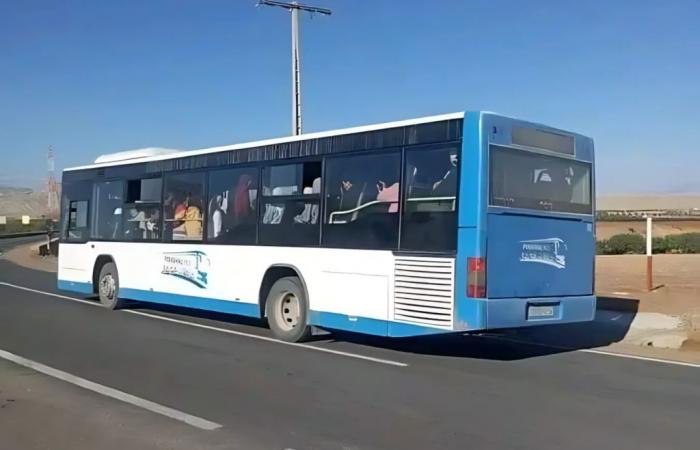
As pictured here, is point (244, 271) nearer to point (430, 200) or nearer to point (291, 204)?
point (291, 204)

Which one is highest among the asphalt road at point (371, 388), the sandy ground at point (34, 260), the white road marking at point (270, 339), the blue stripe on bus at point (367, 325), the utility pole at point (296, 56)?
the utility pole at point (296, 56)

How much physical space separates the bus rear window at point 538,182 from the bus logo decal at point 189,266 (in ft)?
19.4

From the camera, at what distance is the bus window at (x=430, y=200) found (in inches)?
388

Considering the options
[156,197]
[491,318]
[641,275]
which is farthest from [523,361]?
[641,275]

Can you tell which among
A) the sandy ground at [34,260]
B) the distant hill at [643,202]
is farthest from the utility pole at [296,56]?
the distant hill at [643,202]

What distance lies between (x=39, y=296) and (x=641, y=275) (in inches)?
686

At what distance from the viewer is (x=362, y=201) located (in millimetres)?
11008

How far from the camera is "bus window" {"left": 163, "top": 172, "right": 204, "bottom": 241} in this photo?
14.1m

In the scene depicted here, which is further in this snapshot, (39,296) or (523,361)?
(39,296)

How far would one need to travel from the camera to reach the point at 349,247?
11.1m

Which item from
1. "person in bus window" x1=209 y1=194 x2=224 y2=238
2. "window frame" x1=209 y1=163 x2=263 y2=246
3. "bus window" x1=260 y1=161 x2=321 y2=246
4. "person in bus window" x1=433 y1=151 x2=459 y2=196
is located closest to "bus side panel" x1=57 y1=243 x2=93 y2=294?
"window frame" x1=209 y1=163 x2=263 y2=246

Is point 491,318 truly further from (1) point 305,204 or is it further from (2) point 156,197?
(2) point 156,197

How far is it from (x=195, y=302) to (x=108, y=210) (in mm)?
3727

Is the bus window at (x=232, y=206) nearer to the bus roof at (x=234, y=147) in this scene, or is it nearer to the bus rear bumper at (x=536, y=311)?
the bus roof at (x=234, y=147)
